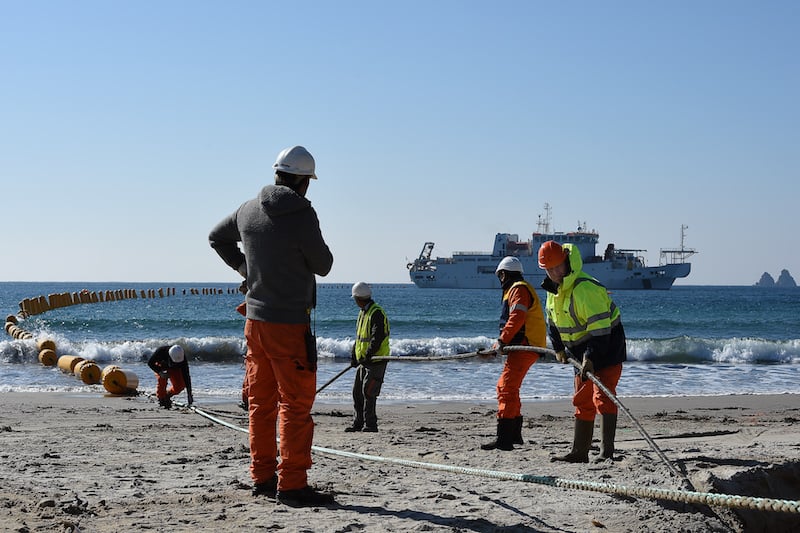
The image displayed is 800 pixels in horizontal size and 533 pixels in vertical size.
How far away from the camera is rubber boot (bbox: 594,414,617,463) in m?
6.20

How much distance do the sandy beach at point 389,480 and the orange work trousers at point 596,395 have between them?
1.36 feet

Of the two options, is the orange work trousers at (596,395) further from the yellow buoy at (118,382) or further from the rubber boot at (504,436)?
the yellow buoy at (118,382)

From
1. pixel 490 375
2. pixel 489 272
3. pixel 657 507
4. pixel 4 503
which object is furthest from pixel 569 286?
pixel 489 272

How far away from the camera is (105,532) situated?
13.8 feet

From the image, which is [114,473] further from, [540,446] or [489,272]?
[489,272]

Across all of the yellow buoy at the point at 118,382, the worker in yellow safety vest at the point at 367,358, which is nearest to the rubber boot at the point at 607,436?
the worker in yellow safety vest at the point at 367,358

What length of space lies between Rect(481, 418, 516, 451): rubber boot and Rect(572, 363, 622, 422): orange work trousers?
102cm

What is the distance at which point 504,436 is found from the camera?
7.29m

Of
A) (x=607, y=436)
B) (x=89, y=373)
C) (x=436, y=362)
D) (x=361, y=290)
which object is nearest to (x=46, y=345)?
(x=89, y=373)

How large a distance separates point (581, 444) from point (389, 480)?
162cm

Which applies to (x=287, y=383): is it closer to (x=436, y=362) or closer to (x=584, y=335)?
(x=584, y=335)

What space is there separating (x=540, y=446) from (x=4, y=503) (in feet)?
14.6

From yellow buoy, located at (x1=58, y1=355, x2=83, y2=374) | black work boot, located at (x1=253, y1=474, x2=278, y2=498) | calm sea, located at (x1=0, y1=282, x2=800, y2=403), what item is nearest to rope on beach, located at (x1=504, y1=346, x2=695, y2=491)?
black work boot, located at (x1=253, y1=474, x2=278, y2=498)

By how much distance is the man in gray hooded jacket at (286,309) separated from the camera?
4633 mm
